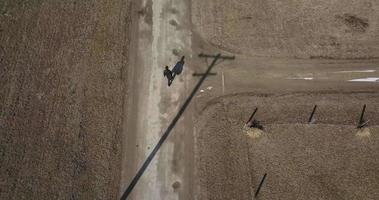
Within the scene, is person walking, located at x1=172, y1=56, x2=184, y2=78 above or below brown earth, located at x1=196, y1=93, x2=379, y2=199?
above

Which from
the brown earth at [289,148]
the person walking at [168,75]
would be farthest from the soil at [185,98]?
the person walking at [168,75]

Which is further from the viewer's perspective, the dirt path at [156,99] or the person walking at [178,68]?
the person walking at [178,68]

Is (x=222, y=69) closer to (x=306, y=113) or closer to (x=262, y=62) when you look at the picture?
(x=262, y=62)

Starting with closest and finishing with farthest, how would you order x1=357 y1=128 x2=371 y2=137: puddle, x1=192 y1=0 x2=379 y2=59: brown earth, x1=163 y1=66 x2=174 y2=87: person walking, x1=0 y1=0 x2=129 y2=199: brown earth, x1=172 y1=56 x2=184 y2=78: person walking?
x1=0 y1=0 x2=129 y2=199: brown earth
x1=357 y1=128 x2=371 y2=137: puddle
x1=163 y1=66 x2=174 y2=87: person walking
x1=172 y1=56 x2=184 y2=78: person walking
x1=192 y1=0 x2=379 y2=59: brown earth

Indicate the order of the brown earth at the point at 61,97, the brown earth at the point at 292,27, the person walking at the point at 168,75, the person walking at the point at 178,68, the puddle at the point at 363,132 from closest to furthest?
1. the brown earth at the point at 61,97
2. the puddle at the point at 363,132
3. the person walking at the point at 168,75
4. the person walking at the point at 178,68
5. the brown earth at the point at 292,27

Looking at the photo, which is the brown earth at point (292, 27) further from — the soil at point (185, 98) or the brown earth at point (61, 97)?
the brown earth at point (61, 97)

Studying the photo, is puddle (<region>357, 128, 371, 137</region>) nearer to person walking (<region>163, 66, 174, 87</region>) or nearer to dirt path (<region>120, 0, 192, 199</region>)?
dirt path (<region>120, 0, 192, 199</region>)

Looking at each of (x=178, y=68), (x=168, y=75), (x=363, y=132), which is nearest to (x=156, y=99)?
(x=168, y=75)

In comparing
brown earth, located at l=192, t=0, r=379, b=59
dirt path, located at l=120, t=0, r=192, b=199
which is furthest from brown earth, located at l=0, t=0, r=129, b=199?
brown earth, located at l=192, t=0, r=379, b=59

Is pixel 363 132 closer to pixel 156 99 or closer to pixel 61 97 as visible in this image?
pixel 156 99
